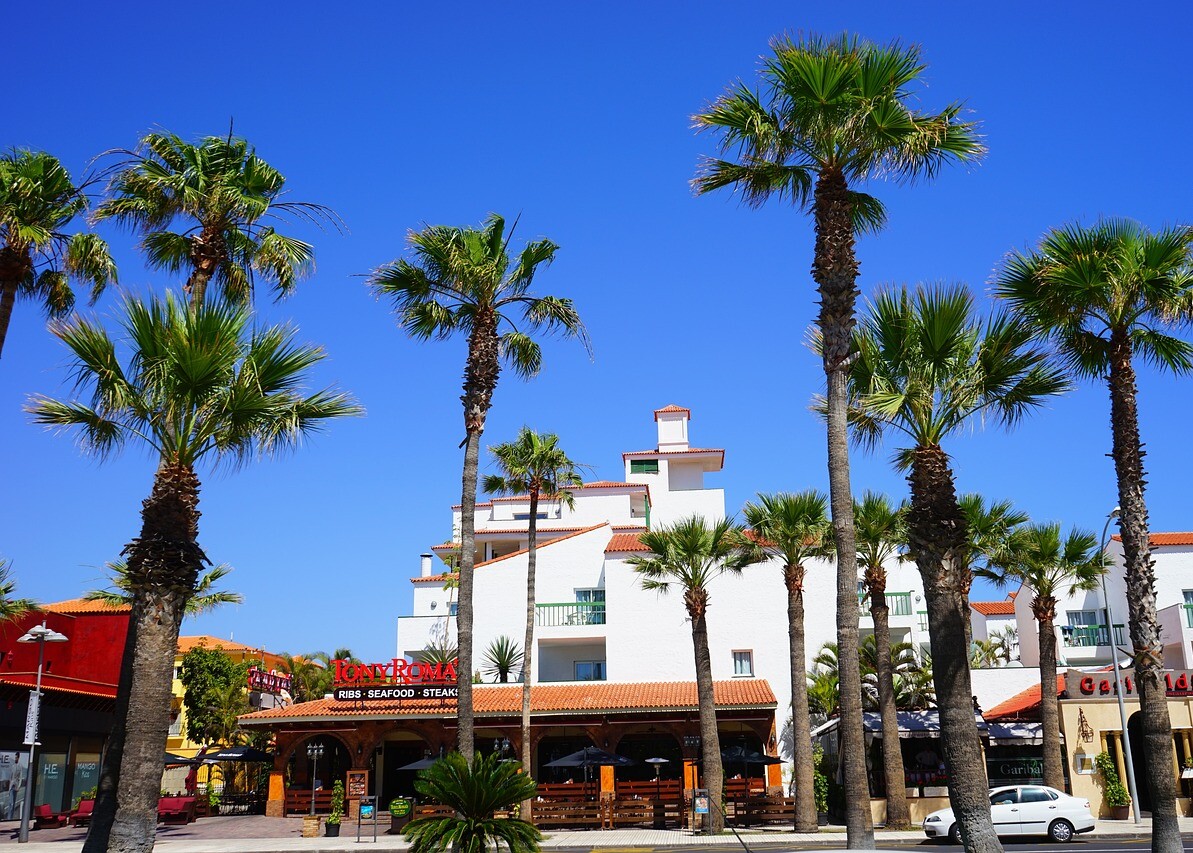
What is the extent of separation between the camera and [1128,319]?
55.0 feet

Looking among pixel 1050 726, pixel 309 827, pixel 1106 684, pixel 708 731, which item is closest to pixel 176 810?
pixel 309 827

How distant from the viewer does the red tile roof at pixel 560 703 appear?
121 feet

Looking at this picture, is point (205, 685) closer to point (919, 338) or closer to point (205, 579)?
point (205, 579)

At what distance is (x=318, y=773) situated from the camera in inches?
1634

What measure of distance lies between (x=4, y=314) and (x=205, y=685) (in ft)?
129

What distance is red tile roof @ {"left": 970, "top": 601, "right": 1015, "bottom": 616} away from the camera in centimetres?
6403

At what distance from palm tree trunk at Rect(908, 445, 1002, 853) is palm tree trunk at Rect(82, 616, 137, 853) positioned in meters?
11.4

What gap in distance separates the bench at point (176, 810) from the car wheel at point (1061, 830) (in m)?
29.0

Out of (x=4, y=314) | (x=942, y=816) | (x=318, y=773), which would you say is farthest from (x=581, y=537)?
(x=4, y=314)

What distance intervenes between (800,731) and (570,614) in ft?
54.8

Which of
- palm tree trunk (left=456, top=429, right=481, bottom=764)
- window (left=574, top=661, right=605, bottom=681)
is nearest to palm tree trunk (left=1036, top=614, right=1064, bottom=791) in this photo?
window (left=574, top=661, right=605, bottom=681)

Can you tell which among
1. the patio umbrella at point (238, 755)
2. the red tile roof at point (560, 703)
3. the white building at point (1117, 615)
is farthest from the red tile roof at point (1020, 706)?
the patio umbrella at point (238, 755)

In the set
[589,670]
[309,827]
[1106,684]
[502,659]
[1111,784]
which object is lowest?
Result: [309,827]

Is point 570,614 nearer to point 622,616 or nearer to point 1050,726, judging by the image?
point 622,616
